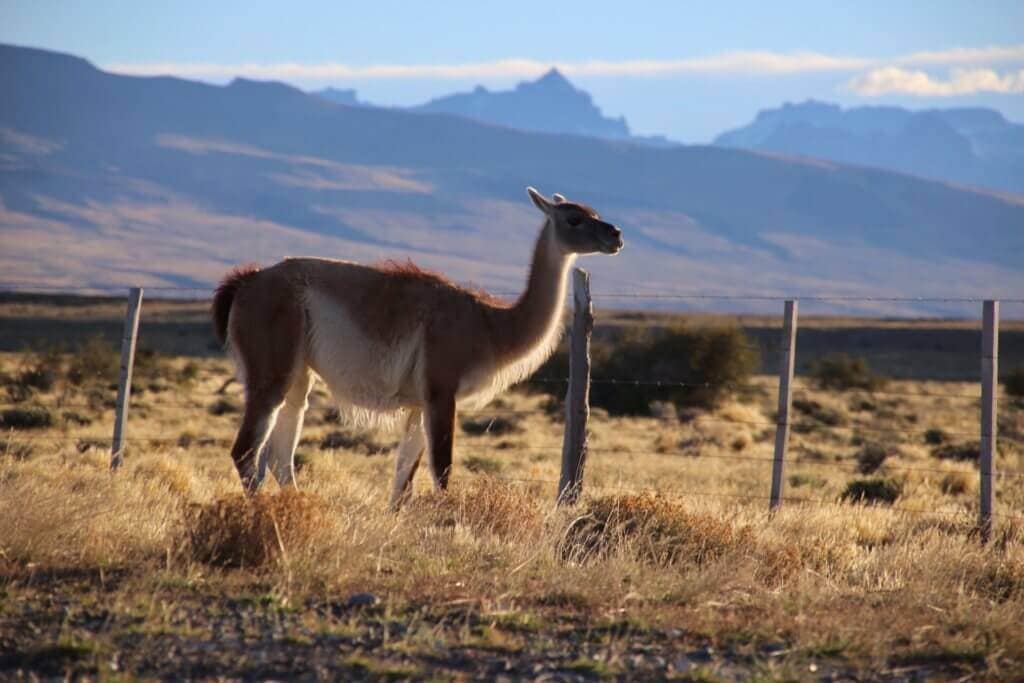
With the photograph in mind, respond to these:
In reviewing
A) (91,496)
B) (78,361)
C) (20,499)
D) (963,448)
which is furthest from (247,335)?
(78,361)

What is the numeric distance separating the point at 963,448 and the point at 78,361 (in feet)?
55.7

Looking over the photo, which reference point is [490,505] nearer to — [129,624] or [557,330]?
[557,330]

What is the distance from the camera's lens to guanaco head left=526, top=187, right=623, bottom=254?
1101 centimetres

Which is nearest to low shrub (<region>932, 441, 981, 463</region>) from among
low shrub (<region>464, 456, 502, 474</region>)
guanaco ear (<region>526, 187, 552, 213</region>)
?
low shrub (<region>464, 456, 502, 474</region>)

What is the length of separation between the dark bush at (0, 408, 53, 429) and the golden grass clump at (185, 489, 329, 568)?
12.2 metres

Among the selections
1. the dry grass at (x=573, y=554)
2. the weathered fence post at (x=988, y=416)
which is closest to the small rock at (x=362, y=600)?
the dry grass at (x=573, y=554)

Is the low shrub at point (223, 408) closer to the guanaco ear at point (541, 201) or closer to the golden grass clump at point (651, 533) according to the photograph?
the guanaco ear at point (541, 201)

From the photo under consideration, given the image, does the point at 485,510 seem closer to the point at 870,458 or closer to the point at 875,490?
the point at 875,490

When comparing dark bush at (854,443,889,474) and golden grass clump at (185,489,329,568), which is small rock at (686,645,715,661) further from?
dark bush at (854,443,889,474)

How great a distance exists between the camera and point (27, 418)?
19.0 meters

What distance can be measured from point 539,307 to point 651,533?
2586mm

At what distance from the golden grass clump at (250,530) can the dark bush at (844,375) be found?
30.9 m

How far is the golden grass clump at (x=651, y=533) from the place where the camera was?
28.1ft

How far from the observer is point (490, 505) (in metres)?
9.18
